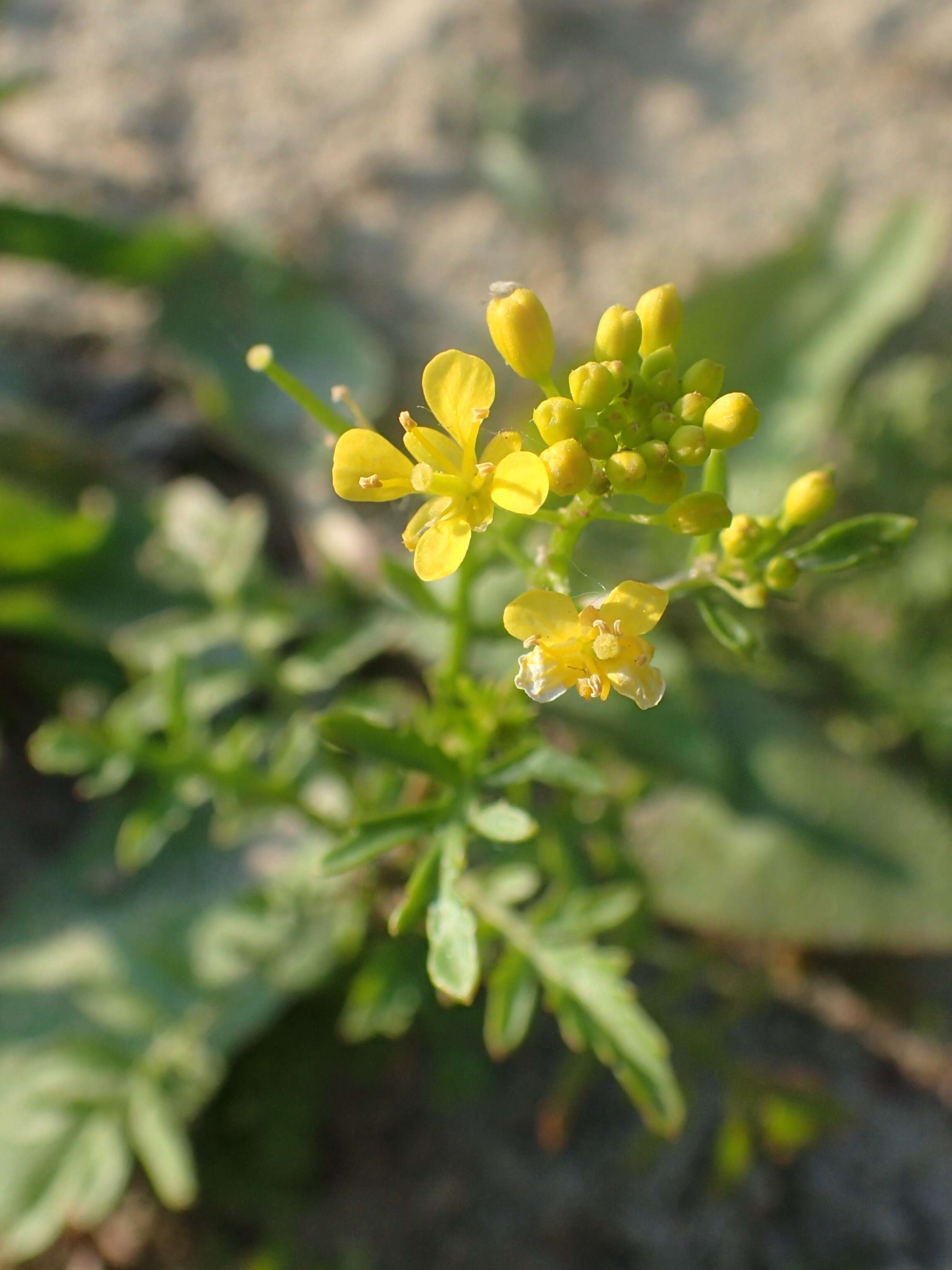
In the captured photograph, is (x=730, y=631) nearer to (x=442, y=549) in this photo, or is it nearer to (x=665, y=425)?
(x=665, y=425)

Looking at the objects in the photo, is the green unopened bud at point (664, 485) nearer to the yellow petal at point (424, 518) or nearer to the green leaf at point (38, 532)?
the yellow petal at point (424, 518)

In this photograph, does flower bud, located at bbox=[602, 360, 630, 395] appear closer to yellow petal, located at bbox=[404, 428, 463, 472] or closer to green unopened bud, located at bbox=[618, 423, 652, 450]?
green unopened bud, located at bbox=[618, 423, 652, 450]

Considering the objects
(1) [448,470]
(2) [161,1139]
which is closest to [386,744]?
(1) [448,470]

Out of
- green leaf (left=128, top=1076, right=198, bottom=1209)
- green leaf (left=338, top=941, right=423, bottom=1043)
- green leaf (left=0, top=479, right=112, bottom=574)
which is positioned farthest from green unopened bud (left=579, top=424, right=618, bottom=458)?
green leaf (left=0, top=479, right=112, bottom=574)

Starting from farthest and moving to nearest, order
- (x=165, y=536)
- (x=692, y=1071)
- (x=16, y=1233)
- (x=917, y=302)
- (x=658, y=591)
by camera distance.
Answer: (x=917, y=302) → (x=165, y=536) → (x=692, y=1071) → (x=16, y=1233) → (x=658, y=591)

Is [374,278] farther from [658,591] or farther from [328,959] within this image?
[658,591]

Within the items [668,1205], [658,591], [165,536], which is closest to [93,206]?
[165,536]

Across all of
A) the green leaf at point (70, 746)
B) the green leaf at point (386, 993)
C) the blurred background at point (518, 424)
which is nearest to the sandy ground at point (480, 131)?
the blurred background at point (518, 424)
